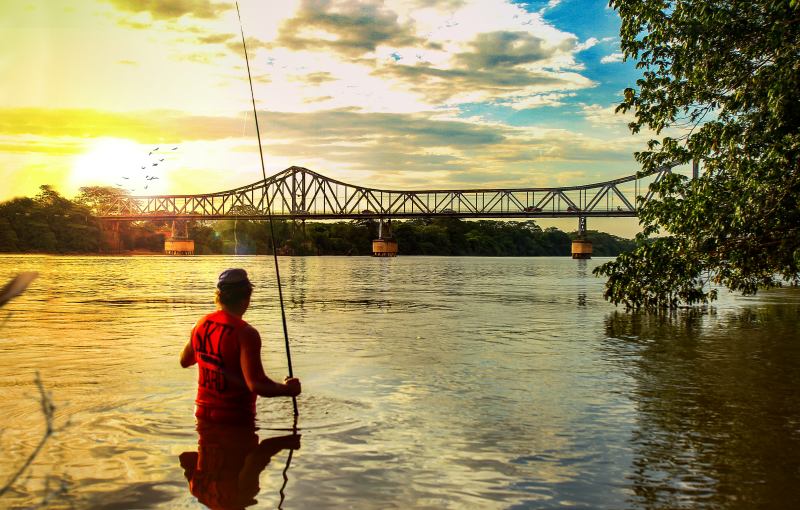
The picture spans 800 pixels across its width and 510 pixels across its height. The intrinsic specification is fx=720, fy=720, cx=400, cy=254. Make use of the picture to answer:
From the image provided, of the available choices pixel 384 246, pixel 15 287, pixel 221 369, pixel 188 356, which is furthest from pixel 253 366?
pixel 384 246

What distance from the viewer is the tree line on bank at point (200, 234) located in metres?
127

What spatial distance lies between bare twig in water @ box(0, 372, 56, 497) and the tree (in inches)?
469

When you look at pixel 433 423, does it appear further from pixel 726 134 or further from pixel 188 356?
pixel 726 134

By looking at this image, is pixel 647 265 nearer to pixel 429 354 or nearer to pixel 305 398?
pixel 429 354

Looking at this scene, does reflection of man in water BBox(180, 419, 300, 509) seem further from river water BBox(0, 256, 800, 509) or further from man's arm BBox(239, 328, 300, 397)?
man's arm BBox(239, 328, 300, 397)

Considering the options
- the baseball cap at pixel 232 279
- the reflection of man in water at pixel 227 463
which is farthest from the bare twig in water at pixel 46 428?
the baseball cap at pixel 232 279

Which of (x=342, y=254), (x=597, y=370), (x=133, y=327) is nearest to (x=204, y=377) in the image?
(x=597, y=370)

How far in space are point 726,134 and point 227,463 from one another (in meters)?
12.7

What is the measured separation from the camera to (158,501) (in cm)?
492

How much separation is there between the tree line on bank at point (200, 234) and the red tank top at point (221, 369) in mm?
132269

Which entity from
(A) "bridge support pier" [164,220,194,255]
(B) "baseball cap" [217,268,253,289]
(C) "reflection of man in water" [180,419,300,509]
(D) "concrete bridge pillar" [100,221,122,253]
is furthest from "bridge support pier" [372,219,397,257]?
(B) "baseball cap" [217,268,253,289]

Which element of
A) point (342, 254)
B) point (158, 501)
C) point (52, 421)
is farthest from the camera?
point (342, 254)

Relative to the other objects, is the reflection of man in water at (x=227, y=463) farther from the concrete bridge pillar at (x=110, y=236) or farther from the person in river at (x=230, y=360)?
the concrete bridge pillar at (x=110, y=236)

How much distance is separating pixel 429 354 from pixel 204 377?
7.85 meters
